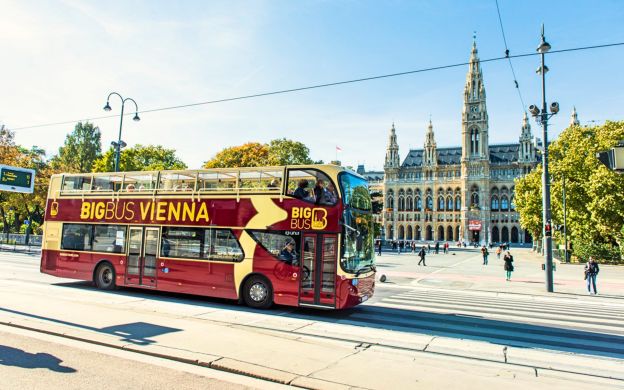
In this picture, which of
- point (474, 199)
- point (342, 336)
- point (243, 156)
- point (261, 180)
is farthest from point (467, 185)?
point (342, 336)

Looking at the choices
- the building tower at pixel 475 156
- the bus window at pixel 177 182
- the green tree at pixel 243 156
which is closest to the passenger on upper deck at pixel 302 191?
A: the bus window at pixel 177 182

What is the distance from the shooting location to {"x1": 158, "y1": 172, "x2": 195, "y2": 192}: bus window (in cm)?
1374

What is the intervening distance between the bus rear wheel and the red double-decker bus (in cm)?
4

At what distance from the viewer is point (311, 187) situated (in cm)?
1184

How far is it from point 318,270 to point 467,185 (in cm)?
10633

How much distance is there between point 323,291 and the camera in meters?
11.2

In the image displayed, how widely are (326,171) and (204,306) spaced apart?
17.8 ft

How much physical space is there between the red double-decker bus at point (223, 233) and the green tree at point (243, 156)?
42.4 meters

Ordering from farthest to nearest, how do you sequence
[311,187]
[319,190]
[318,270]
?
[311,187]
[319,190]
[318,270]

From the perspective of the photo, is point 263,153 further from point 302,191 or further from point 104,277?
point 302,191

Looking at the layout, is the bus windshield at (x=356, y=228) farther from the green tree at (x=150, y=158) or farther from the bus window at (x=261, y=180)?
the green tree at (x=150, y=158)

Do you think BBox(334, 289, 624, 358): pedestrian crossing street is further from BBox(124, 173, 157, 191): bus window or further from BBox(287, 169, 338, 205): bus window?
BBox(124, 173, 157, 191): bus window

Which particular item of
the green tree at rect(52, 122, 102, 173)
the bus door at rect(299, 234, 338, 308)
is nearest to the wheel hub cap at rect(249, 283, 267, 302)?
the bus door at rect(299, 234, 338, 308)

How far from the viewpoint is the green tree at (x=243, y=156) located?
58406mm
